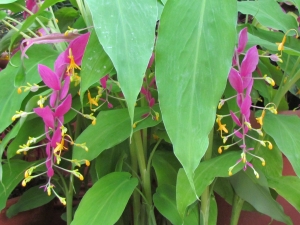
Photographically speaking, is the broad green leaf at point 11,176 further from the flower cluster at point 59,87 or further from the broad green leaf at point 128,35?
the broad green leaf at point 128,35

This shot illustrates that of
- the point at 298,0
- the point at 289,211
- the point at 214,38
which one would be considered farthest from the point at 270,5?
the point at 289,211

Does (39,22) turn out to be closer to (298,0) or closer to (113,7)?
(113,7)

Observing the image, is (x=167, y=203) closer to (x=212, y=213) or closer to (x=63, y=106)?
(x=212, y=213)

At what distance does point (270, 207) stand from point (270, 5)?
273 mm

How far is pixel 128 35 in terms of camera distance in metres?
0.30

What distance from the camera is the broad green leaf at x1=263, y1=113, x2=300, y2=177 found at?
0.42 m

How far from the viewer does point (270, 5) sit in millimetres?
517

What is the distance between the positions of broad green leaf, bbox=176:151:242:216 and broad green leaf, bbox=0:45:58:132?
21cm

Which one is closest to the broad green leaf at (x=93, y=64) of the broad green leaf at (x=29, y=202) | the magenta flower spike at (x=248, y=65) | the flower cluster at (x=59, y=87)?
the flower cluster at (x=59, y=87)

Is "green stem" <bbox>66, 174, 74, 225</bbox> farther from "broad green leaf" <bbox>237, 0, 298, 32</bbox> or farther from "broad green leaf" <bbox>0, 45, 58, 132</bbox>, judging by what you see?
"broad green leaf" <bbox>237, 0, 298, 32</bbox>

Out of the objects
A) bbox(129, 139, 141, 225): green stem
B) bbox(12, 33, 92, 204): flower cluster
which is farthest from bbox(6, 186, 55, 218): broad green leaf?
bbox(12, 33, 92, 204): flower cluster

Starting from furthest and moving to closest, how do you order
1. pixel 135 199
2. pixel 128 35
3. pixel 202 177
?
1. pixel 135 199
2. pixel 202 177
3. pixel 128 35

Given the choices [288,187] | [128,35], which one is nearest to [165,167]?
[288,187]

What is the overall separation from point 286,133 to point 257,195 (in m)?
0.10
